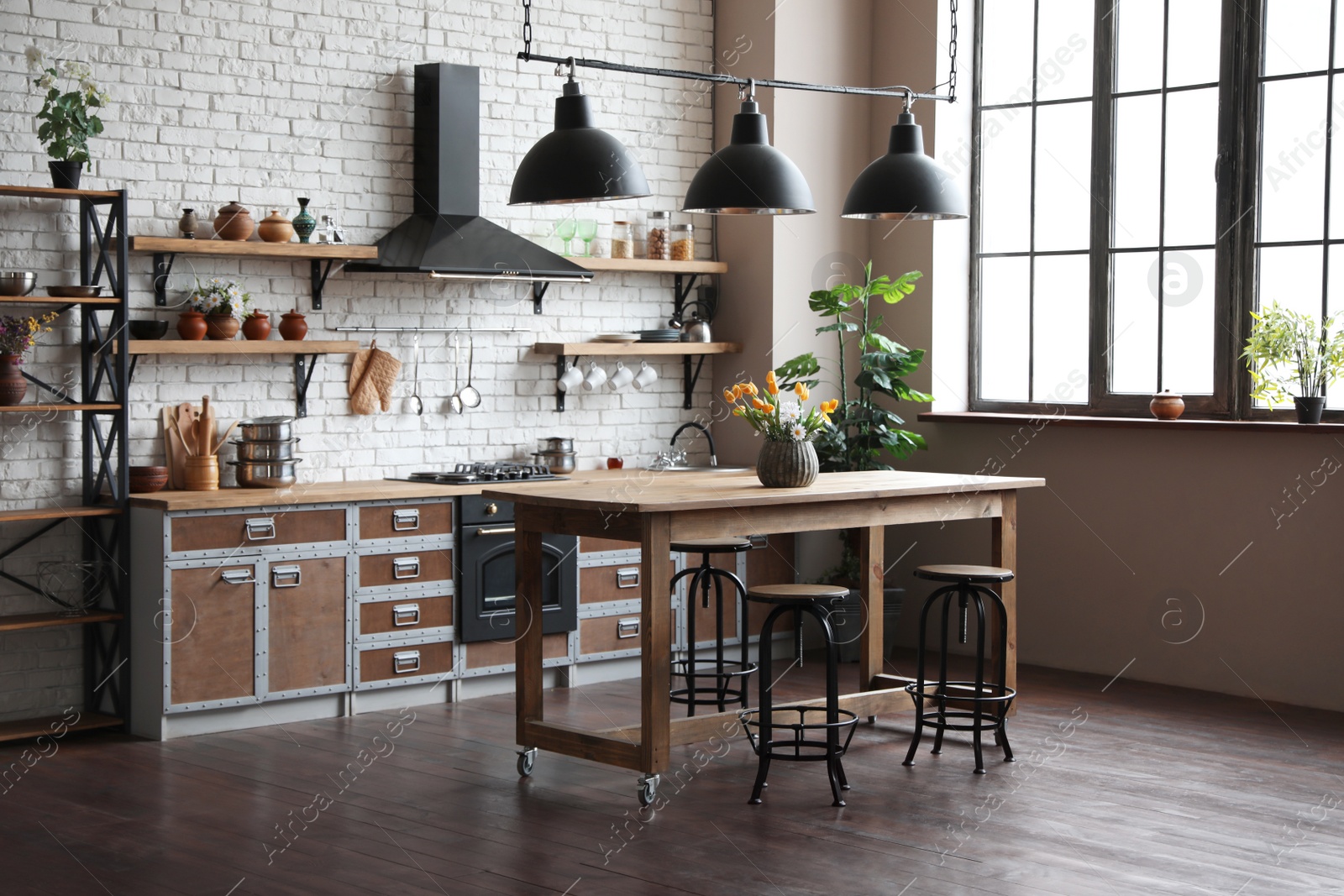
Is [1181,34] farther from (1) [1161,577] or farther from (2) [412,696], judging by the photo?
(2) [412,696]

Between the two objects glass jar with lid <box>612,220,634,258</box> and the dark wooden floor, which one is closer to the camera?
the dark wooden floor

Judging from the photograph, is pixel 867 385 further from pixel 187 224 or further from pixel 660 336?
pixel 187 224

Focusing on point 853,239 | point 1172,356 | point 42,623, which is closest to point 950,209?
point 1172,356

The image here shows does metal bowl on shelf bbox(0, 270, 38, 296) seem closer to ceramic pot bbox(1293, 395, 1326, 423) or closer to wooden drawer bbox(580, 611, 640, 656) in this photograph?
A: wooden drawer bbox(580, 611, 640, 656)

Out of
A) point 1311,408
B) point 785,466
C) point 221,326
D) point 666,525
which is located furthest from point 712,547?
point 1311,408

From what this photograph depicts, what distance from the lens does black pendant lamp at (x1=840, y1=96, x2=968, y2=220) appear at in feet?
17.1

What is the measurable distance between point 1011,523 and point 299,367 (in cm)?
303

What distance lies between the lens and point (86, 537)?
5.76 meters

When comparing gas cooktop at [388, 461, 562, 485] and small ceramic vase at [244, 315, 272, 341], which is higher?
small ceramic vase at [244, 315, 272, 341]

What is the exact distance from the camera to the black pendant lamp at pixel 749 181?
490 centimetres

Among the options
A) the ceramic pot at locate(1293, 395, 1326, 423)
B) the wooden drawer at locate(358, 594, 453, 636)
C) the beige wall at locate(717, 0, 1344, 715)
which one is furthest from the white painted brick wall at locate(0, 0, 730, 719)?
the ceramic pot at locate(1293, 395, 1326, 423)

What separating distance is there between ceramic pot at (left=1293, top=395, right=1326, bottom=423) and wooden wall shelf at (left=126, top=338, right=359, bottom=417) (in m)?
3.91

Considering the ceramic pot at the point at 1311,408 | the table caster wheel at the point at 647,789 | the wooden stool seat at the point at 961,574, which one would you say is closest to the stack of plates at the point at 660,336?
the wooden stool seat at the point at 961,574

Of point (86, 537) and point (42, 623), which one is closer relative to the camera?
point (42, 623)
